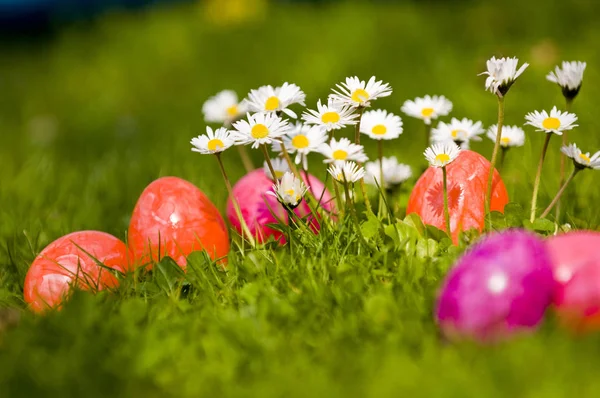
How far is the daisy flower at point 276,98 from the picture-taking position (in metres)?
1.84

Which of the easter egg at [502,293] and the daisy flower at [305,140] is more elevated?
the daisy flower at [305,140]

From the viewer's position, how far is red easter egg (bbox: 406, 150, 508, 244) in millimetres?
1879

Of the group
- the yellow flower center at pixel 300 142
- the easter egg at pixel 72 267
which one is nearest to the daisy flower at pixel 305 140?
the yellow flower center at pixel 300 142

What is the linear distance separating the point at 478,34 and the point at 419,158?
2.09 metres

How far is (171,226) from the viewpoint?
197 centimetres

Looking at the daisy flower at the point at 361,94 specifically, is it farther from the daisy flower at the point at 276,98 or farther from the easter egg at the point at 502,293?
the easter egg at the point at 502,293

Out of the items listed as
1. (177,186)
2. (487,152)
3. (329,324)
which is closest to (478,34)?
(487,152)

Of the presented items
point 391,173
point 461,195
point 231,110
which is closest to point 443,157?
point 461,195

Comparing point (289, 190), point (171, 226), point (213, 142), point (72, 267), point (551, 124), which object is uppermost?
point (551, 124)

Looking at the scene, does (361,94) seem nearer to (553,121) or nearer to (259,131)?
(259,131)

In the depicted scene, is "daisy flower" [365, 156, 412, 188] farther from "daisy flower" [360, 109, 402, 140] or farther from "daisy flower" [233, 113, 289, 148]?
"daisy flower" [233, 113, 289, 148]

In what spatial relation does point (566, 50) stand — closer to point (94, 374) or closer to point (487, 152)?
point (487, 152)

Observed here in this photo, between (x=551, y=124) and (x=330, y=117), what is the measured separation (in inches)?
21.0

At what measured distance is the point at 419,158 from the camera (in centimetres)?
297
